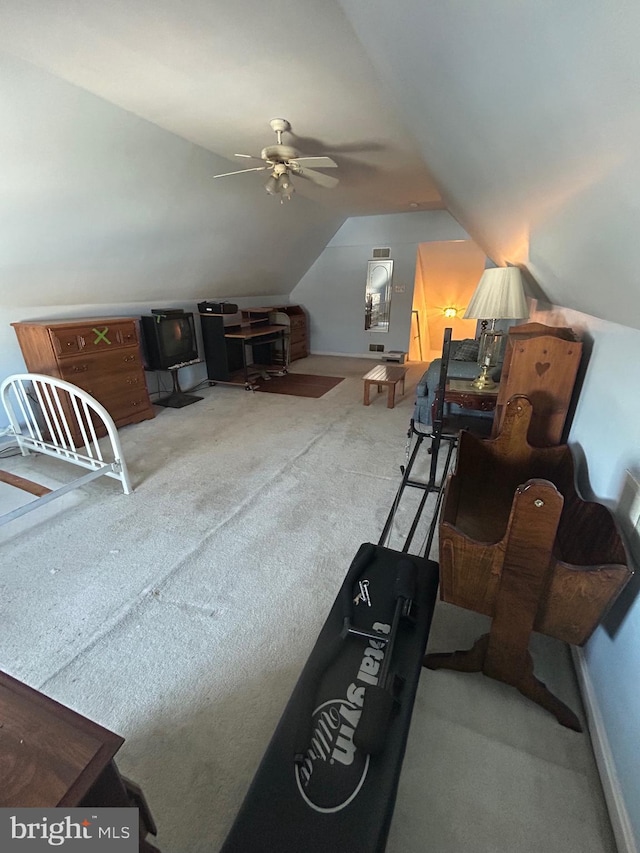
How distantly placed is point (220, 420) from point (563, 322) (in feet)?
10.2

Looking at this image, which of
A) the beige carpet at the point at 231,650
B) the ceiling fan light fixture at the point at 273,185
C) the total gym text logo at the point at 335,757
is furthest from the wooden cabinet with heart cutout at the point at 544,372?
the ceiling fan light fixture at the point at 273,185

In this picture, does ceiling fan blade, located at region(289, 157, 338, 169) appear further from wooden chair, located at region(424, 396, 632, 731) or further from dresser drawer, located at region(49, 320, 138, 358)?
dresser drawer, located at region(49, 320, 138, 358)

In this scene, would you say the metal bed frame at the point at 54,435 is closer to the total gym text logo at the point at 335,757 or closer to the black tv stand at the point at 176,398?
the black tv stand at the point at 176,398

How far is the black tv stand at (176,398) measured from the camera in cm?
423

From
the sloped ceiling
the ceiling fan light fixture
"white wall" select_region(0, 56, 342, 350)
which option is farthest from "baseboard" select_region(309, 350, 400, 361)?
the sloped ceiling

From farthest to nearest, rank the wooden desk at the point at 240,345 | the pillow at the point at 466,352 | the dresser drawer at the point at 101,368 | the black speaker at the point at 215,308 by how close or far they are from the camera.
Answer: the wooden desk at the point at 240,345 < the black speaker at the point at 215,308 < the pillow at the point at 466,352 < the dresser drawer at the point at 101,368

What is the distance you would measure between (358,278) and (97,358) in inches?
182

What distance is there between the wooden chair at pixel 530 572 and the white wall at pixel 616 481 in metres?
0.09

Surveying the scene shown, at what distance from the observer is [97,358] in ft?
10.6

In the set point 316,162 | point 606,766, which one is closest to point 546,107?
point 606,766

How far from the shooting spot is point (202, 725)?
1181 millimetres

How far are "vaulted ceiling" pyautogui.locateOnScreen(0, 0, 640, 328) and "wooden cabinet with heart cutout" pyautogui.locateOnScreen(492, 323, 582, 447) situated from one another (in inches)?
7.8

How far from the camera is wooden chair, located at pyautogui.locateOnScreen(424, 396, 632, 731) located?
0.92 metres

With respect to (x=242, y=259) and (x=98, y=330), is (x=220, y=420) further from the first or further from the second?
(x=242, y=259)
